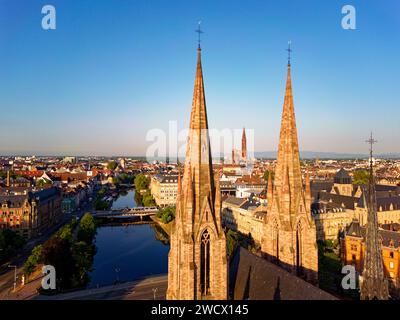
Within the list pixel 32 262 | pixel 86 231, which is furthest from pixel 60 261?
pixel 86 231

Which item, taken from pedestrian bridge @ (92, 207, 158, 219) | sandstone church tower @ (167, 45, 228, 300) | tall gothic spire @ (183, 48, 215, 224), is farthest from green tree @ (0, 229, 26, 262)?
tall gothic spire @ (183, 48, 215, 224)

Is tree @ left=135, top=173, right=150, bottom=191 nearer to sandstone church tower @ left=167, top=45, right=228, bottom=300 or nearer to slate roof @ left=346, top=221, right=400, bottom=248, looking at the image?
slate roof @ left=346, top=221, right=400, bottom=248

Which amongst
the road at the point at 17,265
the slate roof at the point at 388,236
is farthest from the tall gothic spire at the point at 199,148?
the slate roof at the point at 388,236

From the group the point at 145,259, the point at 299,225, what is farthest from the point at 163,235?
the point at 299,225

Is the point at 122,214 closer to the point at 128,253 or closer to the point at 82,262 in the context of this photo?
the point at 128,253

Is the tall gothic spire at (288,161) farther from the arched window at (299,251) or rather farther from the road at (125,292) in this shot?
the road at (125,292)
